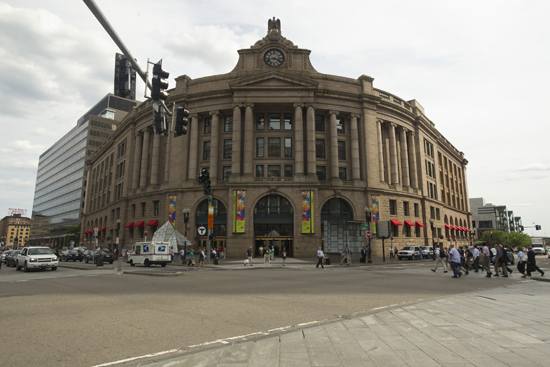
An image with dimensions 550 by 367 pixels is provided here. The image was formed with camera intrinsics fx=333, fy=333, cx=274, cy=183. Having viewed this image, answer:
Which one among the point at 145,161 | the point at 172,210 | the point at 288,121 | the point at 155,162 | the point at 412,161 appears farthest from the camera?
the point at 412,161

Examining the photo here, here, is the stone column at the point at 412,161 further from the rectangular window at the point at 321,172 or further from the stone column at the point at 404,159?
the rectangular window at the point at 321,172

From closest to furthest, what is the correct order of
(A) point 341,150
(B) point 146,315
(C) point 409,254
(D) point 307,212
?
(B) point 146,315
(C) point 409,254
(D) point 307,212
(A) point 341,150

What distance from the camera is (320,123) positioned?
157 feet

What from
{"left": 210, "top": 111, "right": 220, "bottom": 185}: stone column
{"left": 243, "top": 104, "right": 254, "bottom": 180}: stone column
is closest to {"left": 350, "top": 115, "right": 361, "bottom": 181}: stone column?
{"left": 243, "top": 104, "right": 254, "bottom": 180}: stone column

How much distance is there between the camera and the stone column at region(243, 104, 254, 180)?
43500 millimetres

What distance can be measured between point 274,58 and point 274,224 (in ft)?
77.3

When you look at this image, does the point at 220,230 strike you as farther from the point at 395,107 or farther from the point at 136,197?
the point at 395,107

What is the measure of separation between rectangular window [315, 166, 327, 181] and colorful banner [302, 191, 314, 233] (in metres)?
4.91

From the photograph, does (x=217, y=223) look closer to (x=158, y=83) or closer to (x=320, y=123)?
(x=320, y=123)

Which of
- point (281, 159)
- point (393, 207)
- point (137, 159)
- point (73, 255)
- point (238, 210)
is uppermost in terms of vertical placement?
point (137, 159)

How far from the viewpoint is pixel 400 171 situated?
2109 inches

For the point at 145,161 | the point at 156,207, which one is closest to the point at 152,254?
the point at 156,207

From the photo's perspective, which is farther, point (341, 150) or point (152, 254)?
point (341, 150)

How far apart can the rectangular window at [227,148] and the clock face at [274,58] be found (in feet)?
40.8
